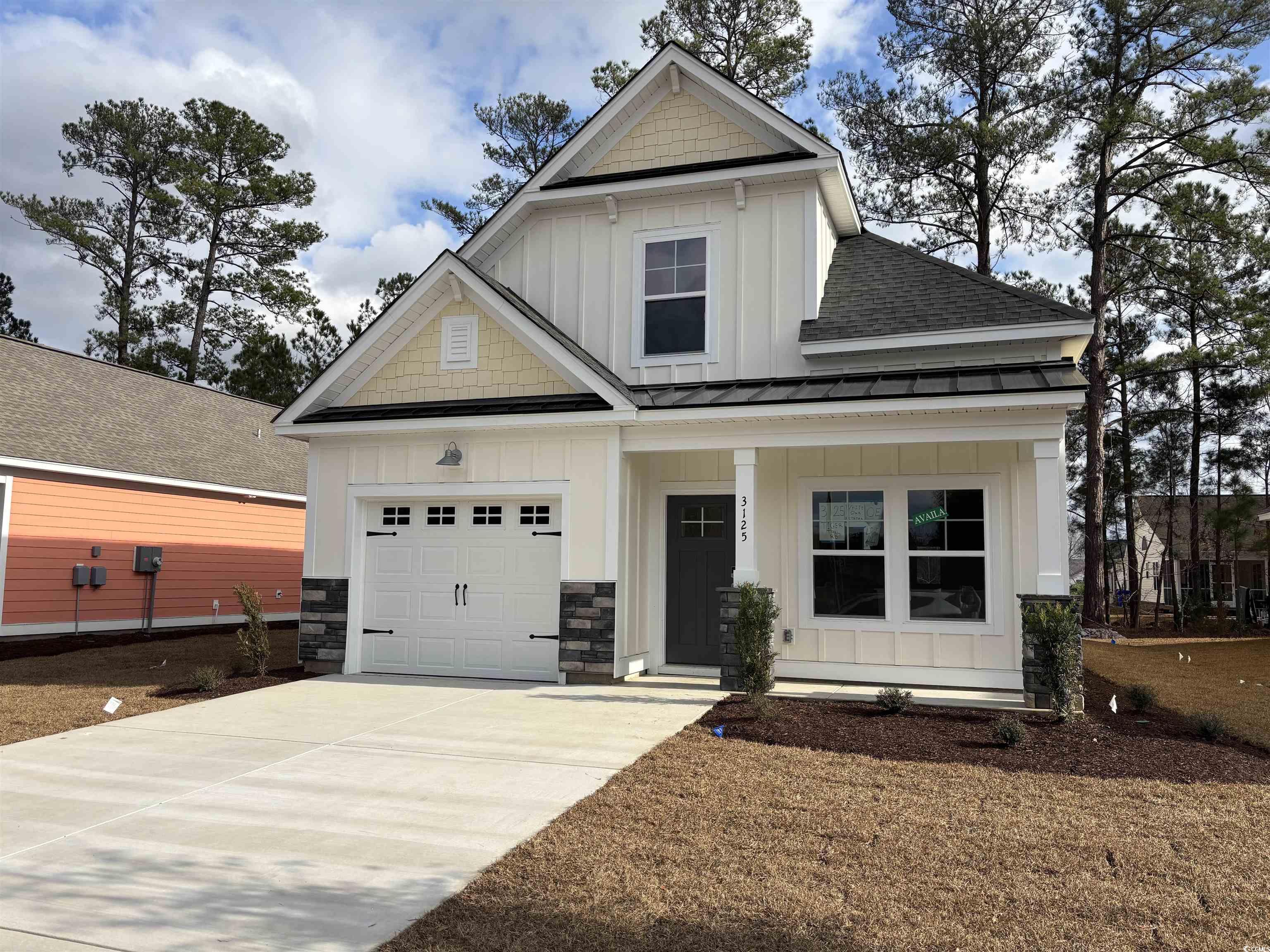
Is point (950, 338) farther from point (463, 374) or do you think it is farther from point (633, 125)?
point (463, 374)

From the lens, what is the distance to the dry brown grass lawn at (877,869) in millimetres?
3633

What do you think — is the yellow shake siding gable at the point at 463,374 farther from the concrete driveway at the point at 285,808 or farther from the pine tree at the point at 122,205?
the pine tree at the point at 122,205

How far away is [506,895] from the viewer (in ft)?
13.2

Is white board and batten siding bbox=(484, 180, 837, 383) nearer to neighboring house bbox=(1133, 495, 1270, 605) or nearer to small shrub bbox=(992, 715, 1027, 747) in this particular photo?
small shrub bbox=(992, 715, 1027, 747)

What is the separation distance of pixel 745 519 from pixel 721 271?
3.40 m

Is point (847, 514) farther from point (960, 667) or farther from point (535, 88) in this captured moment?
point (535, 88)

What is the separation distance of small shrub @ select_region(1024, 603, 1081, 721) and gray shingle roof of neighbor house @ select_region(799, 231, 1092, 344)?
3.57 meters

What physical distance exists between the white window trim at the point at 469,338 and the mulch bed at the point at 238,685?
410 centimetres

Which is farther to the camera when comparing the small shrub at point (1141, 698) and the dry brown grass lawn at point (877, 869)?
the small shrub at point (1141, 698)


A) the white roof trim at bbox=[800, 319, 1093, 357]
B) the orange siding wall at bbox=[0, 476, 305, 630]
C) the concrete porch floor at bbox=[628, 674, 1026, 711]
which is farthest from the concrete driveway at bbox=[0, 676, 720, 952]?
the orange siding wall at bbox=[0, 476, 305, 630]

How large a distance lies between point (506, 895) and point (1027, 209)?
2177 cm

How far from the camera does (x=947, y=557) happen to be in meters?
9.88

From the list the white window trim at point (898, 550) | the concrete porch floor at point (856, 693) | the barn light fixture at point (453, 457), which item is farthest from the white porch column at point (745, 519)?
the barn light fixture at point (453, 457)

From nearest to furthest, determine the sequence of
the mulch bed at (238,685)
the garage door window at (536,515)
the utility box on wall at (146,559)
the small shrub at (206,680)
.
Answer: the mulch bed at (238,685), the small shrub at (206,680), the garage door window at (536,515), the utility box on wall at (146,559)
